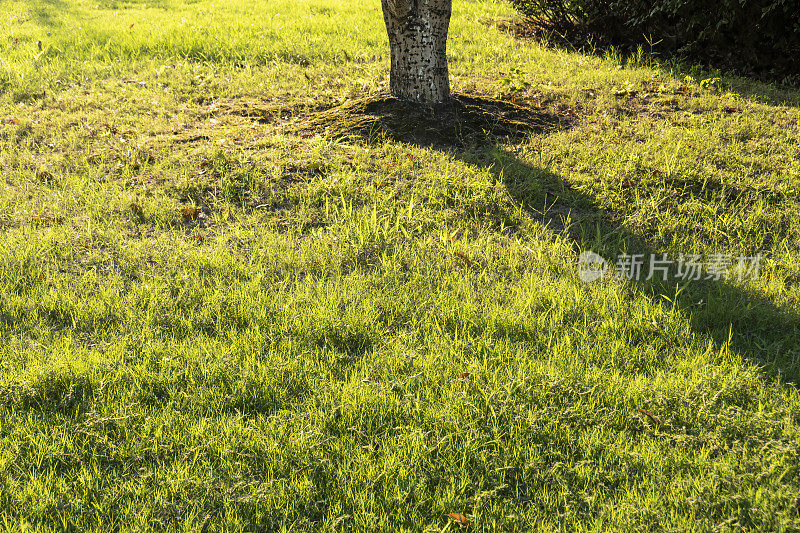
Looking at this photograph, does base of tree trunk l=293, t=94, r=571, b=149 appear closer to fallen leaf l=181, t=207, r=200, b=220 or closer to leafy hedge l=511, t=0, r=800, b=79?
fallen leaf l=181, t=207, r=200, b=220

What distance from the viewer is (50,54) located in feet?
30.6

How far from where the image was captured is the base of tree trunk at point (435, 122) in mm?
6094

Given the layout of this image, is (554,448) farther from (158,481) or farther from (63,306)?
(63,306)

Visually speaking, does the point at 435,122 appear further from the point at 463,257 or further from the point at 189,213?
the point at 189,213

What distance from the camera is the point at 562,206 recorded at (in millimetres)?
5039

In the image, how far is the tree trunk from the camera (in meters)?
6.09

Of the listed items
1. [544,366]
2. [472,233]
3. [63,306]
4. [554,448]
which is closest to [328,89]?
[472,233]

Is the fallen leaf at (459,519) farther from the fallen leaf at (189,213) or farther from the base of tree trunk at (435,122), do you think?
the base of tree trunk at (435,122)

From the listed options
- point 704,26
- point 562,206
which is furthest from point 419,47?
point 704,26

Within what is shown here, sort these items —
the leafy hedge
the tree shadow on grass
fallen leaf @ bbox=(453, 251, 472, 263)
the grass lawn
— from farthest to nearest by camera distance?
the leafy hedge < fallen leaf @ bbox=(453, 251, 472, 263) < the tree shadow on grass < the grass lawn

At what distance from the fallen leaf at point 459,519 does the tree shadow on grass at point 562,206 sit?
1.80 m

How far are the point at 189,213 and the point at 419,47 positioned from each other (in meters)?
2.79

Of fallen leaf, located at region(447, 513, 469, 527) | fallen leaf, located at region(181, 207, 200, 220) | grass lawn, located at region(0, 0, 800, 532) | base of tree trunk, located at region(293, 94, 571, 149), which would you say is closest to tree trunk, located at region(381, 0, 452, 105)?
base of tree trunk, located at region(293, 94, 571, 149)

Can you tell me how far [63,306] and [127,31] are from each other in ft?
25.4
